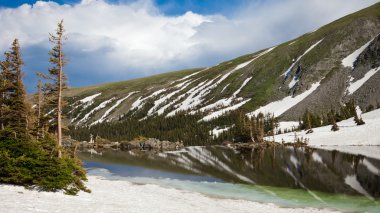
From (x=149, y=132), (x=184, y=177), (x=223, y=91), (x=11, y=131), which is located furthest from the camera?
(x=223, y=91)

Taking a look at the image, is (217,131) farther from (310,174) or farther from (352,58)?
(310,174)

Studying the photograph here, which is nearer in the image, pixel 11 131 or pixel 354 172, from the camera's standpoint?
pixel 11 131

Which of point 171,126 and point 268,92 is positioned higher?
point 268,92

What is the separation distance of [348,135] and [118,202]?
77643mm

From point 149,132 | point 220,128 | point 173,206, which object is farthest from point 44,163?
point 149,132

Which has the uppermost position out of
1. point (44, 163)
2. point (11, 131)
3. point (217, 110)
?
point (217, 110)

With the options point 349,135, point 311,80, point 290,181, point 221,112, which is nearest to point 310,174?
point 290,181

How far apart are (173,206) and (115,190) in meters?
8.41

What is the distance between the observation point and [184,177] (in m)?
48.9

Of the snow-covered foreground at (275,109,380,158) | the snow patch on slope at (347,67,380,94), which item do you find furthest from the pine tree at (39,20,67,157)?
the snow patch on slope at (347,67,380,94)

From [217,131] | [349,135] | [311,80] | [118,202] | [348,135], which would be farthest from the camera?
[311,80]

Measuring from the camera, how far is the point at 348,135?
91000mm

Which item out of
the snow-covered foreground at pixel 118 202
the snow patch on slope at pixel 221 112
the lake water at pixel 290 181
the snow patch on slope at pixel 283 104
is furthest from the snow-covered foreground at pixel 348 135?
the snow-covered foreground at pixel 118 202

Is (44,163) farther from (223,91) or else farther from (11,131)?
(223,91)
